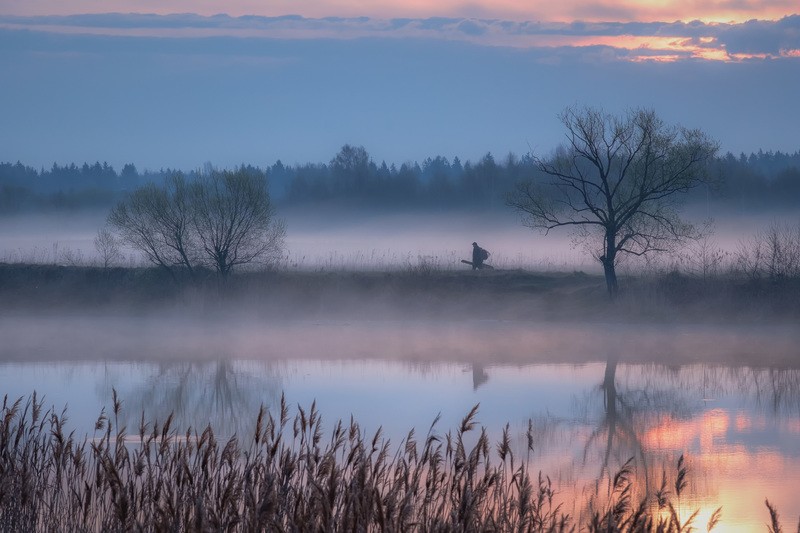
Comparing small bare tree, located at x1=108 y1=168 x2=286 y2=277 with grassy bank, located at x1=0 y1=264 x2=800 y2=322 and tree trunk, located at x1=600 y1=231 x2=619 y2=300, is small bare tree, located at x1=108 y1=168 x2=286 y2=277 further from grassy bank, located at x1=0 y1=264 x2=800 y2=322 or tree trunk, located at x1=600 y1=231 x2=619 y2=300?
tree trunk, located at x1=600 y1=231 x2=619 y2=300

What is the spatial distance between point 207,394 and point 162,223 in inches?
779

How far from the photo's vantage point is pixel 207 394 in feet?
62.5

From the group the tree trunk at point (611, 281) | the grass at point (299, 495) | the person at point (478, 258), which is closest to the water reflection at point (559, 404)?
the grass at point (299, 495)

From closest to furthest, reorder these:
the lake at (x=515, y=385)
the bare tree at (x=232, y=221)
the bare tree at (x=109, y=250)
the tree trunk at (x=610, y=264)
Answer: the lake at (x=515, y=385)
the tree trunk at (x=610, y=264)
the bare tree at (x=232, y=221)
the bare tree at (x=109, y=250)

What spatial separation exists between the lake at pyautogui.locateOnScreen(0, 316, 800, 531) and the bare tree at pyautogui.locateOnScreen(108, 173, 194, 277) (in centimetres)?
453

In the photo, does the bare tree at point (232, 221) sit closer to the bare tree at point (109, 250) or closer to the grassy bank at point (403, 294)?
the grassy bank at point (403, 294)

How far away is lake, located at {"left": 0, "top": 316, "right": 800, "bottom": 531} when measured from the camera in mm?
12148

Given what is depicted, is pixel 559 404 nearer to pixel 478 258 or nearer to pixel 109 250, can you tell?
pixel 478 258

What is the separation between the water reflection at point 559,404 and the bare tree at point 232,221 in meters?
13.4

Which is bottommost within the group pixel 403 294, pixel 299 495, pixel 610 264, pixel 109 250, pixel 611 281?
pixel 299 495

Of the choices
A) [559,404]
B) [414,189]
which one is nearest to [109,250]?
[559,404]

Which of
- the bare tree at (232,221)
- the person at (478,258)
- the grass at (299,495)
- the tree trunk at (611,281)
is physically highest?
the bare tree at (232,221)

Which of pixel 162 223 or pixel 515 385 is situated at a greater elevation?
pixel 162 223

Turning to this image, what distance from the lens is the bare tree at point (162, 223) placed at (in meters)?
37.4
